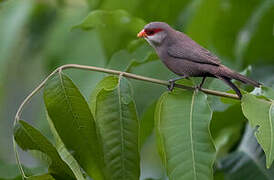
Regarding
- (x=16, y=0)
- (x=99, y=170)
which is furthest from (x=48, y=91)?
(x=16, y=0)

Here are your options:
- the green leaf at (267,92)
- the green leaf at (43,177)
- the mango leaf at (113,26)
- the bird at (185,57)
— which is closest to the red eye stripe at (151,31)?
the bird at (185,57)

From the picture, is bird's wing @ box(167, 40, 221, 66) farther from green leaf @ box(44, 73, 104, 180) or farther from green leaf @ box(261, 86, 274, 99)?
green leaf @ box(44, 73, 104, 180)

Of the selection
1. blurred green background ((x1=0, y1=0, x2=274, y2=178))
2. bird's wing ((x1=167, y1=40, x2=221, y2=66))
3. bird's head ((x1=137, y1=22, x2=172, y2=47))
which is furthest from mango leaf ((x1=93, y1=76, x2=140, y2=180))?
blurred green background ((x1=0, y1=0, x2=274, y2=178))

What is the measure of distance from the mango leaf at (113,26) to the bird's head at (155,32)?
163 mm

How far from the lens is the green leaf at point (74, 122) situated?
2166 millimetres

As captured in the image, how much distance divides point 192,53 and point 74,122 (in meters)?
0.74

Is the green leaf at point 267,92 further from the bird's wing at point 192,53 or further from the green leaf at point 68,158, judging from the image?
the green leaf at point 68,158

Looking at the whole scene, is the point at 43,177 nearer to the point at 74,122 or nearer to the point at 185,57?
the point at 74,122

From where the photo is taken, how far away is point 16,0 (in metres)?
3.78

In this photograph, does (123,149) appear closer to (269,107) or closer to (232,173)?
(269,107)

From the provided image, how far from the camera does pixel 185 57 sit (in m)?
2.57

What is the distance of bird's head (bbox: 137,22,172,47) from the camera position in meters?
2.79

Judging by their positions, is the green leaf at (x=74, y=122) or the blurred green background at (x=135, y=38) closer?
the green leaf at (x=74, y=122)

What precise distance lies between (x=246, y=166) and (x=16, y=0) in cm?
205
